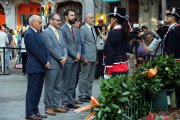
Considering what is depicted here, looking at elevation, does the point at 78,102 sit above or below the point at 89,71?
below

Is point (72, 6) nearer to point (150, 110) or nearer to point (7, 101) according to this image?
point (7, 101)

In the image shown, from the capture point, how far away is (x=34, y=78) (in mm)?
8570

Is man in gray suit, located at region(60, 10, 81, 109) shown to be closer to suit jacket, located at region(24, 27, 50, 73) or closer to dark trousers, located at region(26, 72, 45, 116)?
dark trousers, located at region(26, 72, 45, 116)

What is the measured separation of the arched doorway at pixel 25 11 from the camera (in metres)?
35.4

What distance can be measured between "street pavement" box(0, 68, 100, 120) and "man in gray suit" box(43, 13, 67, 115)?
296 millimetres

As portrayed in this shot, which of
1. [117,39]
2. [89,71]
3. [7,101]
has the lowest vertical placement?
[7,101]

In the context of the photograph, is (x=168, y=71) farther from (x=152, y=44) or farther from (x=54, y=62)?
(x=152, y=44)

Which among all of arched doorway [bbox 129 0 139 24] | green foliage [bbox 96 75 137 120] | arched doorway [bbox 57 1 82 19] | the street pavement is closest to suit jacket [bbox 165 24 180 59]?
the street pavement

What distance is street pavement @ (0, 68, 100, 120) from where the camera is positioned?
898 cm

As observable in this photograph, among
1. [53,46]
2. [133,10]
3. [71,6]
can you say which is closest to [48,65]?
[53,46]

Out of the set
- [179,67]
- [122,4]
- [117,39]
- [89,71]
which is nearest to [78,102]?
[89,71]

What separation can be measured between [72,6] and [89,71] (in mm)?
22206

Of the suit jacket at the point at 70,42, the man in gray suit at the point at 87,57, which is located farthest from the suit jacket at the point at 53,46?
the man in gray suit at the point at 87,57

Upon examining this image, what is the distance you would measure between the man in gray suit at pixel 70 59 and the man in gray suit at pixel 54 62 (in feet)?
1.43
